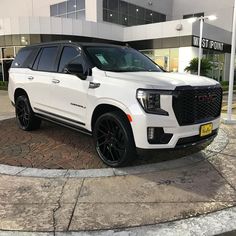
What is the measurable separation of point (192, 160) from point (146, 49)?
23.1 metres

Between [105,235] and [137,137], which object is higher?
[137,137]

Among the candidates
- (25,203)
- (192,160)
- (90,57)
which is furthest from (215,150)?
(25,203)

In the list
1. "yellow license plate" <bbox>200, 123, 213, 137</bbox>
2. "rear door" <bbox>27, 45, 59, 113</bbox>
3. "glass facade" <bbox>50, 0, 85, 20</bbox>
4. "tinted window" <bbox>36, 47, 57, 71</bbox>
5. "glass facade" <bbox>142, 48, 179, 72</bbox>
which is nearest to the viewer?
"yellow license plate" <bbox>200, 123, 213, 137</bbox>

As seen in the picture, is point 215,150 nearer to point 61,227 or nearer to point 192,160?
point 192,160

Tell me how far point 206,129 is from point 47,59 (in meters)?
3.49

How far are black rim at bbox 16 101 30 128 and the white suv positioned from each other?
24.9 inches

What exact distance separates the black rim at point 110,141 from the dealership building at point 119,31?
814 inches

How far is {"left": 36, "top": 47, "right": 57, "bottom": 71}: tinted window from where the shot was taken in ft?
20.6

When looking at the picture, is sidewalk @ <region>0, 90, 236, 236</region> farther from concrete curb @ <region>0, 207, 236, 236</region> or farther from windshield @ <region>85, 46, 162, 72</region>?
windshield @ <region>85, 46, 162, 72</region>

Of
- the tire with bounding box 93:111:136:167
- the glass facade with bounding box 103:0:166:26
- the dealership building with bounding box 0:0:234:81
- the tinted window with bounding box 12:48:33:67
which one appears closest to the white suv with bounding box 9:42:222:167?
the tire with bounding box 93:111:136:167

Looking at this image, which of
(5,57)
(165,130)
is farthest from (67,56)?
(5,57)

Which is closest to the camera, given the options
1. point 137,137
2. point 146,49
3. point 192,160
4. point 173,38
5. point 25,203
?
point 25,203

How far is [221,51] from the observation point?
29.7 meters

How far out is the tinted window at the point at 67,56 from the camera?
5785 mm
